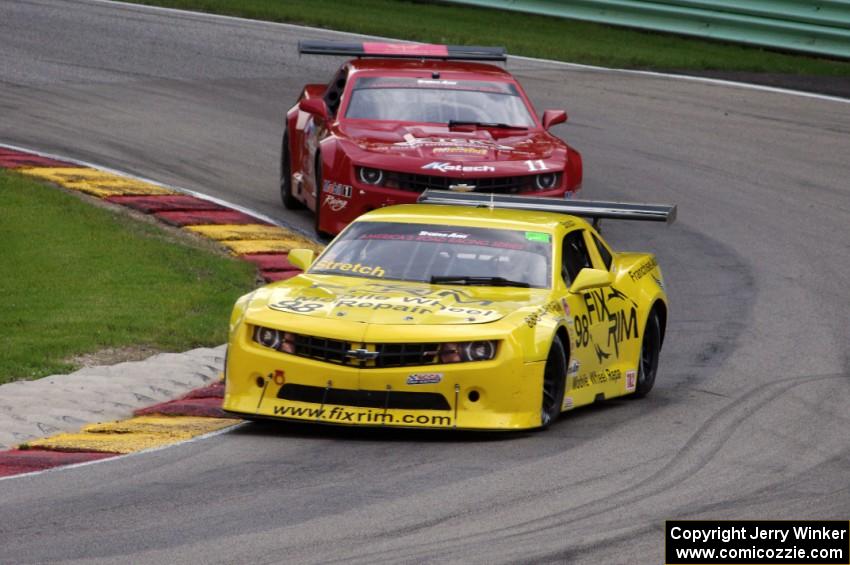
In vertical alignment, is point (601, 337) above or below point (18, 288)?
above

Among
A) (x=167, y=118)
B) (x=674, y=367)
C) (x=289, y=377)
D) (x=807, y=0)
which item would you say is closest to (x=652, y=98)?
(x=807, y=0)

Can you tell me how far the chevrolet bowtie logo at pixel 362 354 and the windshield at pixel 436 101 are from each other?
24.7 feet

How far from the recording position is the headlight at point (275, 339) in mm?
9984

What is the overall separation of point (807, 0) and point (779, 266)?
35.2 ft

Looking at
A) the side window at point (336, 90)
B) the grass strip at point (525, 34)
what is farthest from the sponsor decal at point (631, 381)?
the grass strip at point (525, 34)

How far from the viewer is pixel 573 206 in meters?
12.1

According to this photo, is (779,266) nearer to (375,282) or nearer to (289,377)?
(375,282)

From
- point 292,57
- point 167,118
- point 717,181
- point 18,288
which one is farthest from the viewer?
point 292,57

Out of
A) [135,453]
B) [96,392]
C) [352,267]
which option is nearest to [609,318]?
[352,267]

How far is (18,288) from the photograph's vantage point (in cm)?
1428

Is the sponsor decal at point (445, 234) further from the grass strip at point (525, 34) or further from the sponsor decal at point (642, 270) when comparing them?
the grass strip at point (525, 34)

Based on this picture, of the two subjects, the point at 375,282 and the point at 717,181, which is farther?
the point at 717,181

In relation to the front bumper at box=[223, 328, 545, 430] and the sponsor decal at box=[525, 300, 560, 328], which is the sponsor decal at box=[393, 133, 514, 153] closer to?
the sponsor decal at box=[525, 300, 560, 328]

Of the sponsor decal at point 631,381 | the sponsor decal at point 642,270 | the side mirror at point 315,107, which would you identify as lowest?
the sponsor decal at point 631,381
